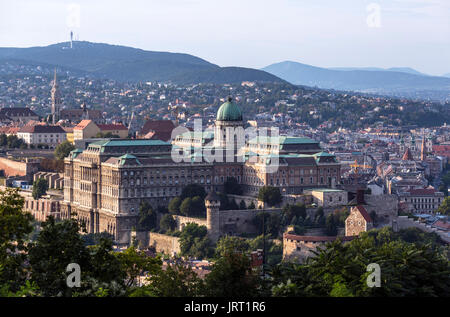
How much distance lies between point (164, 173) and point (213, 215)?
10.6 meters

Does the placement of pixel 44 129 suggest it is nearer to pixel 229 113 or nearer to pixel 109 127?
pixel 109 127

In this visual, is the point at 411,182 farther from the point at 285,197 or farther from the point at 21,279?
the point at 21,279

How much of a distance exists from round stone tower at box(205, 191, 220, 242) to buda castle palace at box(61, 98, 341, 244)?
858cm

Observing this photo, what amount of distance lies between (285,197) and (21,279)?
59772 mm

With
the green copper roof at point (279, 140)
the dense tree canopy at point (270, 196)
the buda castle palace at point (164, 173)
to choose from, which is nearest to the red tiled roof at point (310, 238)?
the dense tree canopy at point (270, 196)

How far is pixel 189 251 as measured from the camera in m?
97.4

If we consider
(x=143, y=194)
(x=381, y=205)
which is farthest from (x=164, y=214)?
(x=381, y=205)

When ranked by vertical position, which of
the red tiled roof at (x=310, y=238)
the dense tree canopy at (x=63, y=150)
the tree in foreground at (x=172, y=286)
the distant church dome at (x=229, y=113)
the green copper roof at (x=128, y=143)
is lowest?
the red tiled roof at (x=310, y=238)

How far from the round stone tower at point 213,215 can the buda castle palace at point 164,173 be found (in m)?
8.58

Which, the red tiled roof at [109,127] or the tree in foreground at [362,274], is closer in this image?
the tree in foreground at [362,274]

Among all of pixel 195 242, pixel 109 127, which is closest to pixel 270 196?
pixel 195 242

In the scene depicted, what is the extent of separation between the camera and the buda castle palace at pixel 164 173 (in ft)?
355

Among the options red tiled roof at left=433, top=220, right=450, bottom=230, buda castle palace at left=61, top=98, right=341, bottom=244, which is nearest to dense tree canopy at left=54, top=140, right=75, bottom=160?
buda castle palace at left=61, top=98, right=341, bottom=244

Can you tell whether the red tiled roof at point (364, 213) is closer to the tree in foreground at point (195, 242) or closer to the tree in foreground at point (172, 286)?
the tree in foreground at point (195, 242)
